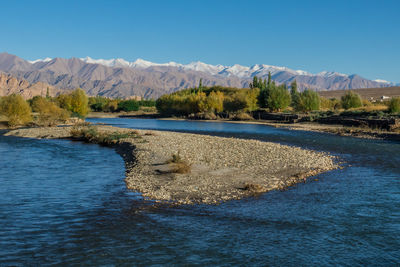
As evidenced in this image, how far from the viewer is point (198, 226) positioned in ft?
38.6

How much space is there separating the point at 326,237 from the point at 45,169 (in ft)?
58.4

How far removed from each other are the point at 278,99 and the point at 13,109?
5870 cm

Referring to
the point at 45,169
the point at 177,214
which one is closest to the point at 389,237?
the point at 177,214

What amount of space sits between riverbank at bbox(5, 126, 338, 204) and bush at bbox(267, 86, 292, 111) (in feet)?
203

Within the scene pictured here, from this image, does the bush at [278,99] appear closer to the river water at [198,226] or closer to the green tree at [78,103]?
the green tree at [78,103]

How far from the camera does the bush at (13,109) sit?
56.6 m

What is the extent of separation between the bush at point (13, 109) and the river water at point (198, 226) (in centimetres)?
4268

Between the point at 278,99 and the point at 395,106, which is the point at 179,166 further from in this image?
the point at 278,99

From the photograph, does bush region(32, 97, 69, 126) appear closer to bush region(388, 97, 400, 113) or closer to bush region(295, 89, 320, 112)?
bush region(295, 89, 320, 112)

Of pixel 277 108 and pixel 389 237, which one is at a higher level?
pixel 277 108

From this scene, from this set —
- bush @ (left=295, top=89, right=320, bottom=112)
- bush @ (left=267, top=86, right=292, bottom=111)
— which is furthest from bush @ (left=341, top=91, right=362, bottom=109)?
bush @ (left=267, top=86, right=292, bottom=111)

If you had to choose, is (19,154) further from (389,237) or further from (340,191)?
(389,237)

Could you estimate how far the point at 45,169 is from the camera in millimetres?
22641

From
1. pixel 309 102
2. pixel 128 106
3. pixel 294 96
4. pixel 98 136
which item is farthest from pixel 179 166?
pixel 128 106
